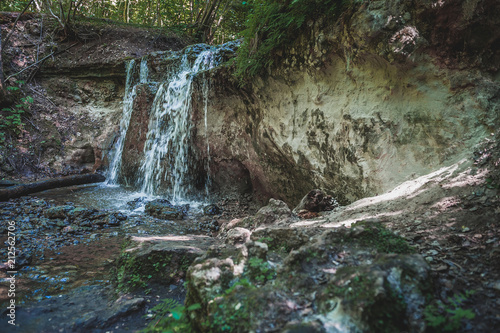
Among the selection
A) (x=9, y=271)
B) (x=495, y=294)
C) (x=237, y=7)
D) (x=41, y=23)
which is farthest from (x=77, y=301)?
(x=237, y=7)

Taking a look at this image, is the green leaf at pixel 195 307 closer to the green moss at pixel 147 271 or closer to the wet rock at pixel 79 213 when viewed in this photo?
the green moss at pixel 147 271

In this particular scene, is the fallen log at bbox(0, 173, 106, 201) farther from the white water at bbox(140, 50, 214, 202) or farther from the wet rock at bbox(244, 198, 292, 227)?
the wet rock at bbox(244, 198, 292, 227)

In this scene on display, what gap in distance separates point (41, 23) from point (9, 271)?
495 inches

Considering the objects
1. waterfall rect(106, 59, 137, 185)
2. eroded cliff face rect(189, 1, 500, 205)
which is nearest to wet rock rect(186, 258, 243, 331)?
eroded cliff face rect(189, 1, 500, 205)

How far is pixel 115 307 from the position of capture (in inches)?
111

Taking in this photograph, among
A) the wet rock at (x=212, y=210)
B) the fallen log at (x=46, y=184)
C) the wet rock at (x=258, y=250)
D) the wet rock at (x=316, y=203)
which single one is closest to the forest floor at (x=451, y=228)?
the wet rock at (x=316, y=203)

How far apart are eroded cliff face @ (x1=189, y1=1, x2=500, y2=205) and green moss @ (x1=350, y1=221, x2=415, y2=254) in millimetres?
2225

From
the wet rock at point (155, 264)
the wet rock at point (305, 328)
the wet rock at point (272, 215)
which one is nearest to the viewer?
the wet rock at point (305, 328)

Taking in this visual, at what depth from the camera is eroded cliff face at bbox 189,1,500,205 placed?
373 cm

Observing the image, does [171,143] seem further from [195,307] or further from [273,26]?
[195,307]

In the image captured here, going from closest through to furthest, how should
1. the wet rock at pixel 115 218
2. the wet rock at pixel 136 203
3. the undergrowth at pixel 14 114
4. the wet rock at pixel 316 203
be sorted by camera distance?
the wet rock at pixel 316 203 → the wet rock at pixel 115 218 → the wet rock at pixel 136 203 → the undergrowth at pixel 14 114

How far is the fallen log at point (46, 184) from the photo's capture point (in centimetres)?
711

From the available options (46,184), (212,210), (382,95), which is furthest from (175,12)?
(382,95)

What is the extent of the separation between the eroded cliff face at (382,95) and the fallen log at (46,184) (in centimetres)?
674
